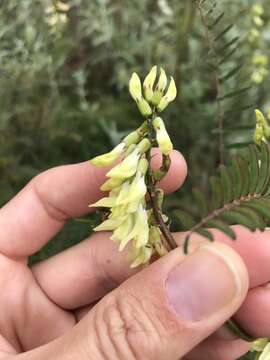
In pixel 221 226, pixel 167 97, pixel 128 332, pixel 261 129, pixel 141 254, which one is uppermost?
pixel 167 97

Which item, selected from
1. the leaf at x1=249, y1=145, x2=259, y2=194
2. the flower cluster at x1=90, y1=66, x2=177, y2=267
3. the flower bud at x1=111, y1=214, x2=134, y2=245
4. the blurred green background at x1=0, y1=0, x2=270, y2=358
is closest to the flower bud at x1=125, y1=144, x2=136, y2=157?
the flower cluster at x1=90, y1=66, x2=177, y2=267

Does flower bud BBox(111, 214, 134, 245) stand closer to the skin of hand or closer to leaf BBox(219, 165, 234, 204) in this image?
the skin of hand

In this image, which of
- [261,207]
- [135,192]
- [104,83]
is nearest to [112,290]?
[135,192]

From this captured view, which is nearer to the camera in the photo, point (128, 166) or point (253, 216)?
point (253, 216)

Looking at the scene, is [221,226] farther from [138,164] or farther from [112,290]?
[112,290]

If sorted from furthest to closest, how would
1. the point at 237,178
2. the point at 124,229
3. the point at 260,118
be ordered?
the point at 260,118 → the point at 124,229 → the point at 237,178

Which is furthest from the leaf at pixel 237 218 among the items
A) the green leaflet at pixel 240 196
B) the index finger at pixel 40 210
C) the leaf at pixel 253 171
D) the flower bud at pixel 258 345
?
the index finger at pixel 40 210

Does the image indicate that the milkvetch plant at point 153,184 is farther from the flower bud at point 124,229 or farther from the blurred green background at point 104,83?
the blurred green background at point 104,83

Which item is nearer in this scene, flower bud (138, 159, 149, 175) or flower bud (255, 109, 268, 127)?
flower bud (138, 159, 149, 175)
